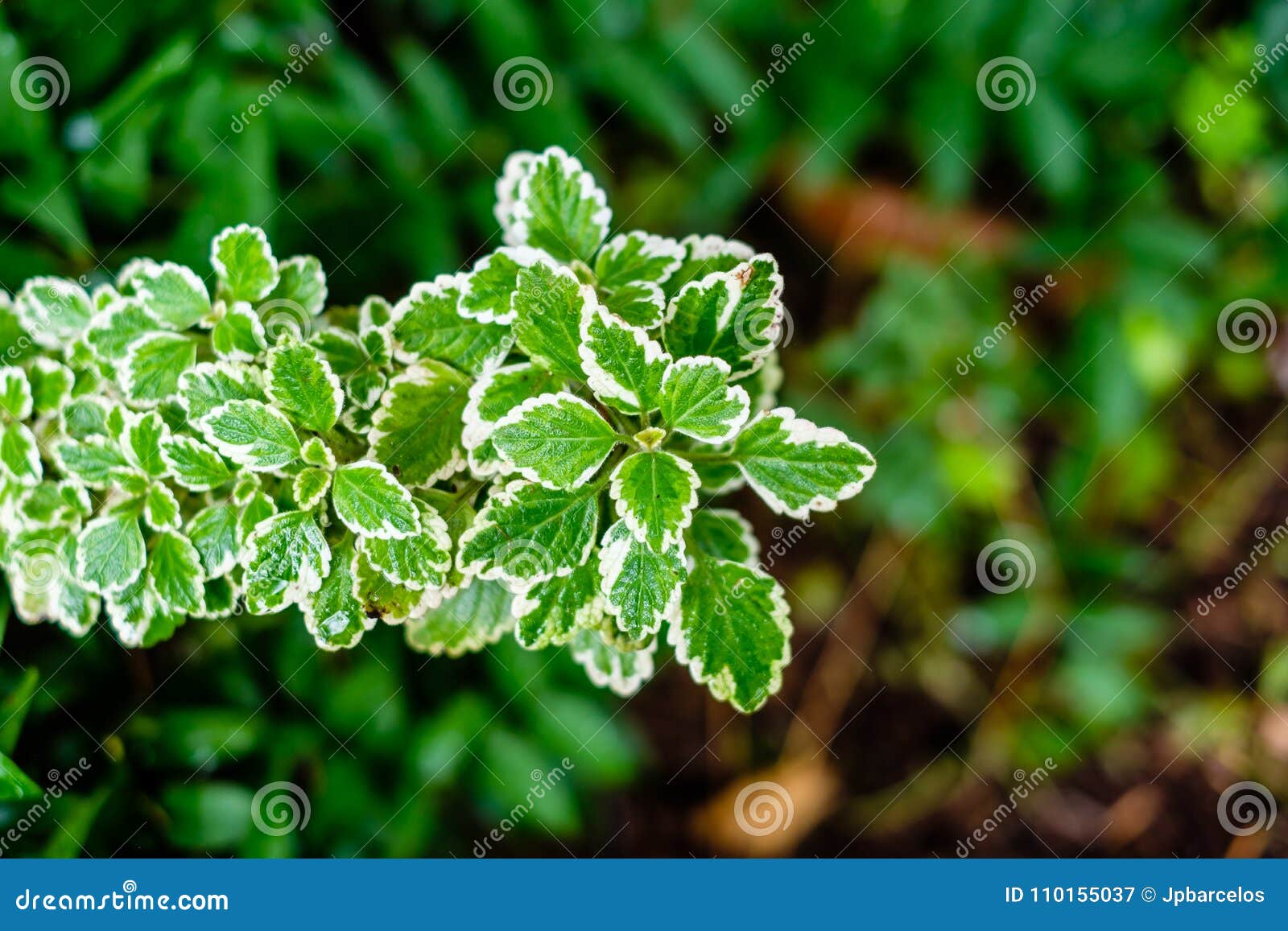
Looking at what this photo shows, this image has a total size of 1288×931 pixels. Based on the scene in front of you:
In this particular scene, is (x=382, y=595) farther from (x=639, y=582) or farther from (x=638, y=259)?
(x=638, y=259)

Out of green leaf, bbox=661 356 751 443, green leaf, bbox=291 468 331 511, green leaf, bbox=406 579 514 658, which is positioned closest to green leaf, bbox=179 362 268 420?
green leaf, bbox=291 468 331 511

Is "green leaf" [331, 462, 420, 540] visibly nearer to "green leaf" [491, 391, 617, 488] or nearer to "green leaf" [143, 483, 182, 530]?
"green leaf" [491, 391, 617, 488]

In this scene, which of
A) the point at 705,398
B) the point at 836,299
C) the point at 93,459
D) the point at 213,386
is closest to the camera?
the point at 705,398

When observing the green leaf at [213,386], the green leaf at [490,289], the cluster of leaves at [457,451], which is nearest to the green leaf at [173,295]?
the cluster of leaves at [457,451]

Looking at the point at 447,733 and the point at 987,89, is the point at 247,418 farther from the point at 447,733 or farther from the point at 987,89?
the point at 987,89

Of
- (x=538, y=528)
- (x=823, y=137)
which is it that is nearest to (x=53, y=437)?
(x=538, y=528)

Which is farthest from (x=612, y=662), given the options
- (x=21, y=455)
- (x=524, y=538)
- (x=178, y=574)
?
(x=21, y=455)

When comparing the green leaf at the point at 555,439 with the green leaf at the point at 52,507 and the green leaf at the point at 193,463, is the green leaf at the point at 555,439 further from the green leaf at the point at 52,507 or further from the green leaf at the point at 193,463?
the green leaf at the point at 52,507
